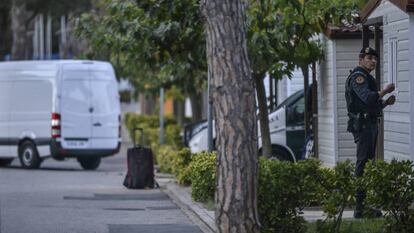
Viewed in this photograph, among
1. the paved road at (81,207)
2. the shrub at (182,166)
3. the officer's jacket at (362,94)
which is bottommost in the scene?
the paved road at (81,207)

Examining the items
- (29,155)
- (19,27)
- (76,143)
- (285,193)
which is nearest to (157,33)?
(285,193)

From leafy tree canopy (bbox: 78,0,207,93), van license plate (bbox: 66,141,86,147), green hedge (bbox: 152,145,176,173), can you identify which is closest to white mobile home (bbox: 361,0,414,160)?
leafy tree canopy (bbox: 78,0,207,93)

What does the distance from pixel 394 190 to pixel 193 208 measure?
5086 millimetres

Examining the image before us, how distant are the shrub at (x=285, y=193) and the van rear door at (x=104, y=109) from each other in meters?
14.8

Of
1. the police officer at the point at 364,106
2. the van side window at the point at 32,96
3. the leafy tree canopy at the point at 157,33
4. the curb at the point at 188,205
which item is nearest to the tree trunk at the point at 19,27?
the van side window at the point at 32,96

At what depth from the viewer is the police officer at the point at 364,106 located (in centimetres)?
1231

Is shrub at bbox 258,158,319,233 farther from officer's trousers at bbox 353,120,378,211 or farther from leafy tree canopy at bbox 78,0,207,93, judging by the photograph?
leafy tree canopy at bbox 78,0,207,93

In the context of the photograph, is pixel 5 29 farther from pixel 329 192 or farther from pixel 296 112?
pixel 329 192

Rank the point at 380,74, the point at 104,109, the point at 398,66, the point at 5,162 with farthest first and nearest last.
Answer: the point at 5,162
the point at 104,109
the point at 380,74
the point at 398,66

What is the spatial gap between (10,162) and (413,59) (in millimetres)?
17691

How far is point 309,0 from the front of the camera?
15938mm

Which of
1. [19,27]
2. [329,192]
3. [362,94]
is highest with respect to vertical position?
[19,27]

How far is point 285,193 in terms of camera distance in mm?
11203

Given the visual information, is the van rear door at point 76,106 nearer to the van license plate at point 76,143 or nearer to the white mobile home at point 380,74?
the van license plate at point 76,143
